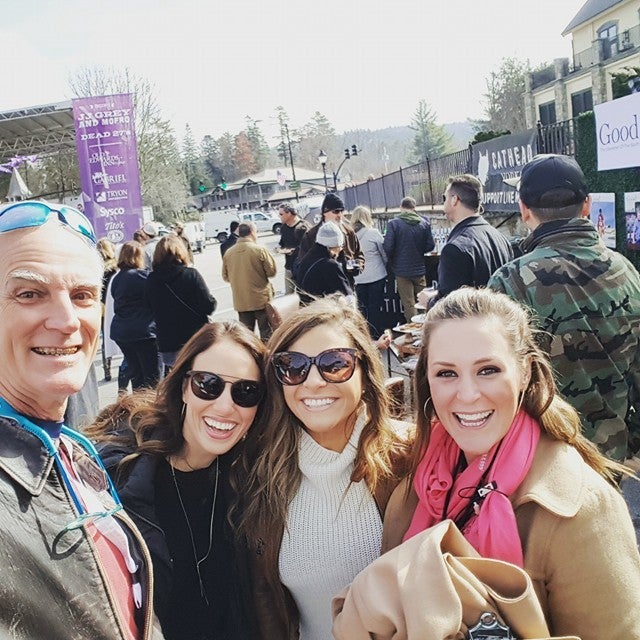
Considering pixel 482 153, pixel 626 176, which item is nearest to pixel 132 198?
pixel 482 153

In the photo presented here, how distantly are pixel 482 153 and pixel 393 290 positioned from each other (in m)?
3.93

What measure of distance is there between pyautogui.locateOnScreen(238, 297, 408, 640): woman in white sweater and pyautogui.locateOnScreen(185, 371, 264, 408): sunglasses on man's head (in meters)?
0.08

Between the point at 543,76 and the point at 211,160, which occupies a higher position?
the point at 211,160

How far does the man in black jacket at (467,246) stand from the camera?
4.27 metres

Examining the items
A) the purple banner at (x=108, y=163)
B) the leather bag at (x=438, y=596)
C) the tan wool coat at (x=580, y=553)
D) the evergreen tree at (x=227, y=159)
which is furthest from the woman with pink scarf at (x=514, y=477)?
the evergreen tree at (x=227, y=159)

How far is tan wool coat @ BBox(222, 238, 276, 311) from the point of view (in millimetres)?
7852

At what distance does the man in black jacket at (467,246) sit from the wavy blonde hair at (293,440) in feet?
7.05

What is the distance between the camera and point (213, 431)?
213cm

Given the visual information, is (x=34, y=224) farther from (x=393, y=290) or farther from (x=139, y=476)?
(x=393, y=290)

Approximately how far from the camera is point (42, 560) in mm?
1054

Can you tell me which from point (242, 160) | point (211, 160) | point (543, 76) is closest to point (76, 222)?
point (543, 76)

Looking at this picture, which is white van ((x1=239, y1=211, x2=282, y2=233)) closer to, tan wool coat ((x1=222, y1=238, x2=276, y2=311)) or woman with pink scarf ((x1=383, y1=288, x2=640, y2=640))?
tan wool coat ((x1=222, y1=238, x2=276, y2=311))

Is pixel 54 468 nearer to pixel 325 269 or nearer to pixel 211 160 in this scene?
pixel 325 269

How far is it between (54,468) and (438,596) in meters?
0.85
